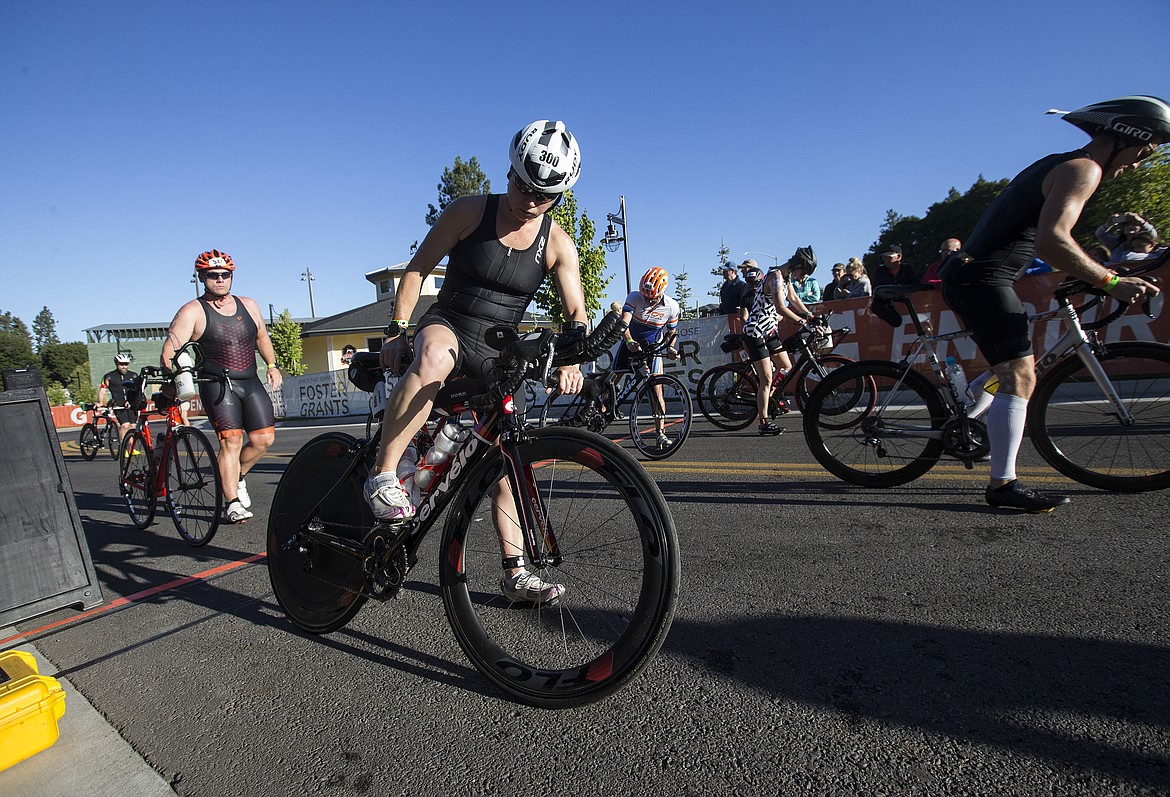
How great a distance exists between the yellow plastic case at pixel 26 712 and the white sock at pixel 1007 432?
14.0 feet

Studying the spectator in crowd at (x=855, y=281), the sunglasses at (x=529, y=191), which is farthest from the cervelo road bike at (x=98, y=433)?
the spectator in crowd at (x=855, y=281)

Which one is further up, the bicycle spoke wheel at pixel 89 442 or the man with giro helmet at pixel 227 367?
the man with giro helmet at pixel 227 367

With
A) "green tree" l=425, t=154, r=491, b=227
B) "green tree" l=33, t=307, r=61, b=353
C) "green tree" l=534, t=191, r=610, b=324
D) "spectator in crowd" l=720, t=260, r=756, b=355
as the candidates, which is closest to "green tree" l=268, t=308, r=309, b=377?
"green tree" l=425, t=154, r=491, b=227

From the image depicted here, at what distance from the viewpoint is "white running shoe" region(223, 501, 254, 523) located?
483 centimetres

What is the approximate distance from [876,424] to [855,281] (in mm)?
8984

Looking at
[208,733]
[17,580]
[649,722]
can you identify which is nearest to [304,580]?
[208,733]

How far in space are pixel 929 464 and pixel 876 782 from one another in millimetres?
2971

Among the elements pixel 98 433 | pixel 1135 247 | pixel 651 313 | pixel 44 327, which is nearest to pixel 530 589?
pixel 651 313

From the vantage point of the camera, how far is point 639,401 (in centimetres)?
686

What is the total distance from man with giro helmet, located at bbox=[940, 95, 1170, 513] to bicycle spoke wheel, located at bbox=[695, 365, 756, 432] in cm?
383

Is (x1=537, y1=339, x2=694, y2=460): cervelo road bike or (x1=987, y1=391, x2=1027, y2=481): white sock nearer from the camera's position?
(x1=987, y1=391, x2=1027, y2=481): white sock

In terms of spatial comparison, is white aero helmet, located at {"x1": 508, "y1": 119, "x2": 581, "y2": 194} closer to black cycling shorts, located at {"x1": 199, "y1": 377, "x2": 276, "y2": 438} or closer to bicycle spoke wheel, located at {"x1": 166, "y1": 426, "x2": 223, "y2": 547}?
bicycle spoke wheel, located at {"x1": 166, "y1": 426, "x2": 223, "y2": 547}

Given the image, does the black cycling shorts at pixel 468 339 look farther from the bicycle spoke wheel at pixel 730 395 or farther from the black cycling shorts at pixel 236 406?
the bicycle spoke wheel at pixel 730 395

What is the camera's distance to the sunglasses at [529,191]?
7.61 feet
